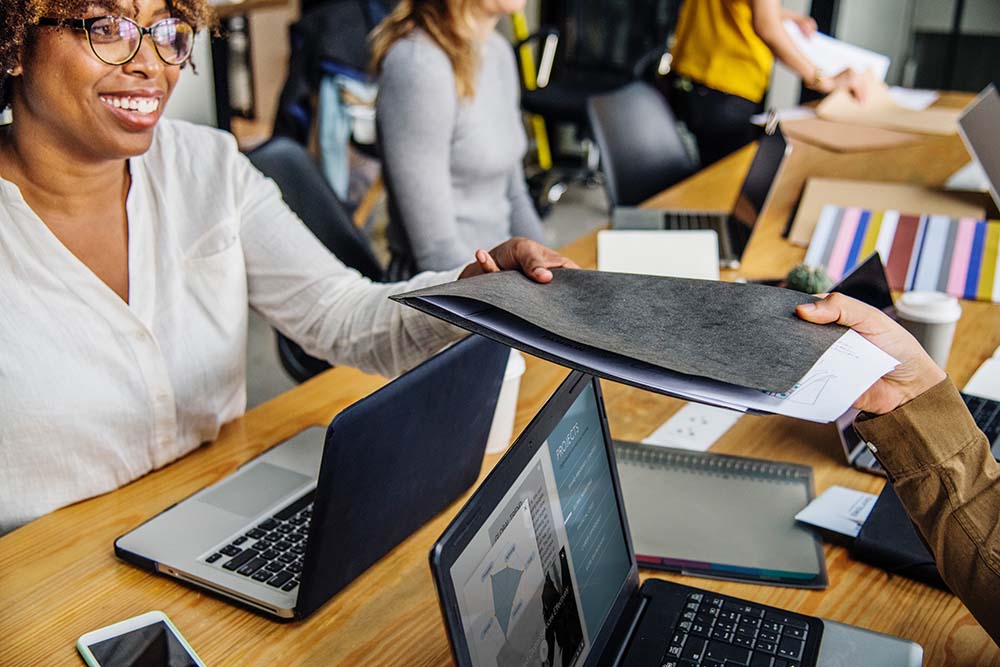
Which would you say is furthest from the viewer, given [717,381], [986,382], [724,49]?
[724,49]

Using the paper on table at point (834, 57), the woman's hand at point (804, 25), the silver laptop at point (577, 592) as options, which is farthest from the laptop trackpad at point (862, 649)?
the woman's hand at point (804, 25)

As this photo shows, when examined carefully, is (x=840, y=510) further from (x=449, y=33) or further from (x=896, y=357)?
(x=449, y=33)

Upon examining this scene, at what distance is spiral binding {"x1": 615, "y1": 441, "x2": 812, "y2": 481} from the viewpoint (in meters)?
1.28

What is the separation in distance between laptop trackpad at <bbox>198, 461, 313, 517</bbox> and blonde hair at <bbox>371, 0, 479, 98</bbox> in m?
1.11

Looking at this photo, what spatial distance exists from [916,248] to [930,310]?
1.88 feet

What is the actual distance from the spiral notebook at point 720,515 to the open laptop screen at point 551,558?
134 mm

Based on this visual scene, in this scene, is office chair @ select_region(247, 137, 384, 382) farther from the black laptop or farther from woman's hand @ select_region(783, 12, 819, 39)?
woman's hand @ select_region(783, 12, 819, 39)

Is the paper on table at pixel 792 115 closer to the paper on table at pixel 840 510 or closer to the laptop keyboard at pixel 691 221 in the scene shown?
the laptop keyboard at pixel 691 221

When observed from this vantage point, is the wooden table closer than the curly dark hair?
Yes

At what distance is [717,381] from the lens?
2.37 ft

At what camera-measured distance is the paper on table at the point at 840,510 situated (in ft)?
3.81

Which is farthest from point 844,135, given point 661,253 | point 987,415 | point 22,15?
point 22,15

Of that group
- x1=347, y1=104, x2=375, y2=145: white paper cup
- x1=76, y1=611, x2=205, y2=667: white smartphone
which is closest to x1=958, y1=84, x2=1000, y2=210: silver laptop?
x1=76, y1=611, x2=205, y2=667: white smartphone

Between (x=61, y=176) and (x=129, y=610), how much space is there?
0.56m
